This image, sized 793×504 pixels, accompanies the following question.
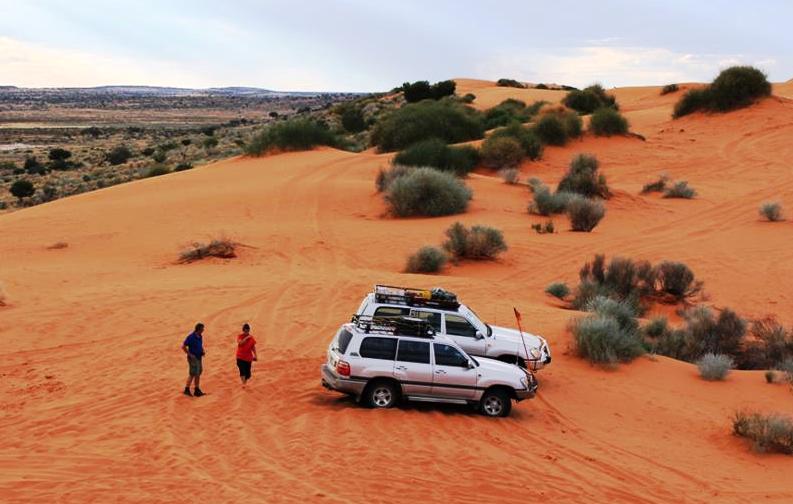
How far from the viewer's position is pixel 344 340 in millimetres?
13289

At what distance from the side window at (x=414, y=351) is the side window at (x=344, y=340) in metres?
0.81

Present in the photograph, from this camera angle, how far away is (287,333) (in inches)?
705

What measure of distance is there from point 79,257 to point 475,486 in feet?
60.0

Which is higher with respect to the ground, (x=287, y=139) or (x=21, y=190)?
(x=287, y=139)

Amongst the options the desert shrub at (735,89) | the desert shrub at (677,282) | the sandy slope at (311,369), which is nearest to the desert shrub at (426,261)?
the sandy slope at (311,369)

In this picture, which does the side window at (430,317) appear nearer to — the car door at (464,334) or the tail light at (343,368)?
the car door at (464,334)

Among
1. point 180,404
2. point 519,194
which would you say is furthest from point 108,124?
point 180,404

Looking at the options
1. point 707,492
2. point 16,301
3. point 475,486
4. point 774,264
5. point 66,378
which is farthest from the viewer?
point 774,264

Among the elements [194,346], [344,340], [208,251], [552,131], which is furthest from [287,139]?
[344,340]

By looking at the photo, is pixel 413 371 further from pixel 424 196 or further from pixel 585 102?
pixel 585 102

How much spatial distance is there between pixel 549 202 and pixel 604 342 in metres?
15.1

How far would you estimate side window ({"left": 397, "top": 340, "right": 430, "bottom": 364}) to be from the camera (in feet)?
42.9

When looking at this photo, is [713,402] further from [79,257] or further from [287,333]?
[79,257]

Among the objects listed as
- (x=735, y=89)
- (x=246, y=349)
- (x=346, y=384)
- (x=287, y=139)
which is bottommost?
(x=346, y=384)
